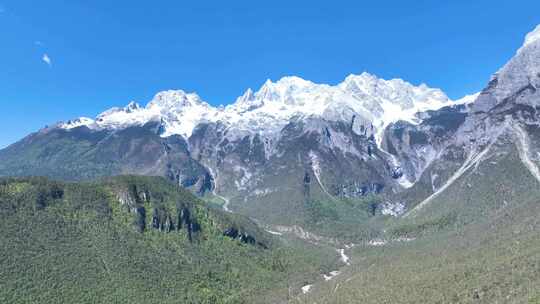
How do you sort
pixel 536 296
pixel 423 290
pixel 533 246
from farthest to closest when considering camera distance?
pixel 533 246, pixel 423 290, pixel 536 296

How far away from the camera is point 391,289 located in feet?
643

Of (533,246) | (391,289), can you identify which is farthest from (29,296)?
(533,246)

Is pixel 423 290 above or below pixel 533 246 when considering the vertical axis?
below

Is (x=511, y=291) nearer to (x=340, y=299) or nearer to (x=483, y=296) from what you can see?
(x=483, y=296)

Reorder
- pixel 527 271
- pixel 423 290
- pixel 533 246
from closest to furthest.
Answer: pixel 527 271 < pixel 423 290 < pixel 533 246

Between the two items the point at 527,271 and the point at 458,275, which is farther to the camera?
the point at 458,275

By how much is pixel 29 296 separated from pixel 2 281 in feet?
42.9

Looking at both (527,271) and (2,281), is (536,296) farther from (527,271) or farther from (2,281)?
(2,281)

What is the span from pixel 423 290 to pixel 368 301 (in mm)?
20440

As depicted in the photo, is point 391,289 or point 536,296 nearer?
point 536,296

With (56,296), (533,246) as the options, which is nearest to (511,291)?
(533,246)

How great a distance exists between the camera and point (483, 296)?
16700 centimetres

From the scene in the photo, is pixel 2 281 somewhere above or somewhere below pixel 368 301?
above

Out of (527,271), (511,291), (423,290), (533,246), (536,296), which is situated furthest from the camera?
(533,246)
